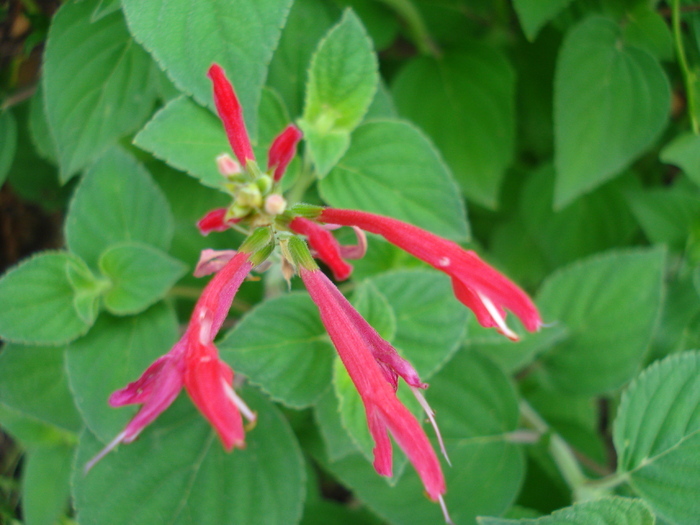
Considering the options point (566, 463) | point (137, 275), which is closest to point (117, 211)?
point (137, 275)

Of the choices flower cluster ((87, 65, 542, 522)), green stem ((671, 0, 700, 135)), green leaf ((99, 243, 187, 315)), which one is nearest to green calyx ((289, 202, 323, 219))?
flower cluster ((87, 65, 542, 522))

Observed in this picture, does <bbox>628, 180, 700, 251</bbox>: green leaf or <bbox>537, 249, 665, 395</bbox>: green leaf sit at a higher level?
<bbox>628, 180, 700, 251</bbox>: green leaf

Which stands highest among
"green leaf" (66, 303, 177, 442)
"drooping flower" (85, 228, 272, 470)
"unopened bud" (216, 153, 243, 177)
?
"unopened bud" (216, 153, 243, 177)

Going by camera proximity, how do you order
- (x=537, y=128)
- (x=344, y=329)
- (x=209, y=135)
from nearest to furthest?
(x=344, y=329)
(x=209, y=135)
(x=537, y=128)

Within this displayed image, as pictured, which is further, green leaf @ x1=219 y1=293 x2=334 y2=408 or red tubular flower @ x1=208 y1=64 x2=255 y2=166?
green leaf @ x1=219 y1=293 x2=334 y2=408

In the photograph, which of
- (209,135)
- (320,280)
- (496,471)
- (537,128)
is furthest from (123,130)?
(537,128)

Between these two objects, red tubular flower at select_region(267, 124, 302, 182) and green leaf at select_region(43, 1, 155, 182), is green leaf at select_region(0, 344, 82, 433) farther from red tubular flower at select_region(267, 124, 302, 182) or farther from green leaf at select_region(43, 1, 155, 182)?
red tubular flower at select_region(267, 124, 302, 182)

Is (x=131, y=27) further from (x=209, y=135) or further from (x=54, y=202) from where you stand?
(x=54, y=202)

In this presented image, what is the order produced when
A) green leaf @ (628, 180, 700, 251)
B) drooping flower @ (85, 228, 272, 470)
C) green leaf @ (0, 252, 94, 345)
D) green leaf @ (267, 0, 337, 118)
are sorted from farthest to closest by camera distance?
green leaf @ (628, 180, 700, 251) < green leaf @ (267, 0, 337, 118) < green leaf @ (0, 252, 94, 345) < drooping flower @ (85, 228, 272, 470)
